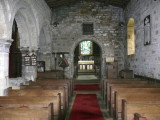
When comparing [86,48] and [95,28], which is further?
[86,48]

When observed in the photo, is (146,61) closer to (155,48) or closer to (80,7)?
(155,48)

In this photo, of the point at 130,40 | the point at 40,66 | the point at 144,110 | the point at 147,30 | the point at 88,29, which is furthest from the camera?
the point at 88,29

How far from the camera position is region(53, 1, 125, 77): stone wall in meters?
11.1

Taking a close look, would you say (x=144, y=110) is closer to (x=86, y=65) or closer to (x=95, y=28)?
(x=95, y=28)

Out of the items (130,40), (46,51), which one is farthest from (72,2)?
(130,40)

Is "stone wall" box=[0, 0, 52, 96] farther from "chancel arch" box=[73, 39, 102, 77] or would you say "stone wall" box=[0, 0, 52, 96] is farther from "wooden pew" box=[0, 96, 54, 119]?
"chancel arch" box=[73, 39, 102, 77]

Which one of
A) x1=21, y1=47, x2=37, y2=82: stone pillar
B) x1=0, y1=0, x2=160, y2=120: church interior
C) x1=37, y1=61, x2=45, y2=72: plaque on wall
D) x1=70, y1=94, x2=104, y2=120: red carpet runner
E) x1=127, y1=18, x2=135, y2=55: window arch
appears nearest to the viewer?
x1=0, y1=0, x2=160, y2=120: church interior

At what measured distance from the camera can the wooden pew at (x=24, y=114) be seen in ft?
6.98

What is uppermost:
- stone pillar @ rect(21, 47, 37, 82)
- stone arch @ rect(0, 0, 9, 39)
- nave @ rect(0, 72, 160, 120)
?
stone arch @ rect(0, 0, 9, 39)

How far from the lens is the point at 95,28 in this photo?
11.1 meters

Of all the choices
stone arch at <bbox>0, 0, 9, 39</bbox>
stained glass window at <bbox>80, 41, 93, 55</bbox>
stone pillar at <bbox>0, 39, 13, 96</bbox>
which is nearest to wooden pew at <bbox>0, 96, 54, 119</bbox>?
stone pillar at <bbox>0, 39, 13, 96</bbox>

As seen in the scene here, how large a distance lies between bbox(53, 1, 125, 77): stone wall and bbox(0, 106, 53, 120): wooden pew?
29.5 feet

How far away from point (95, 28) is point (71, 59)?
247cm

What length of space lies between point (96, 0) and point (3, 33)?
7.63 metres
